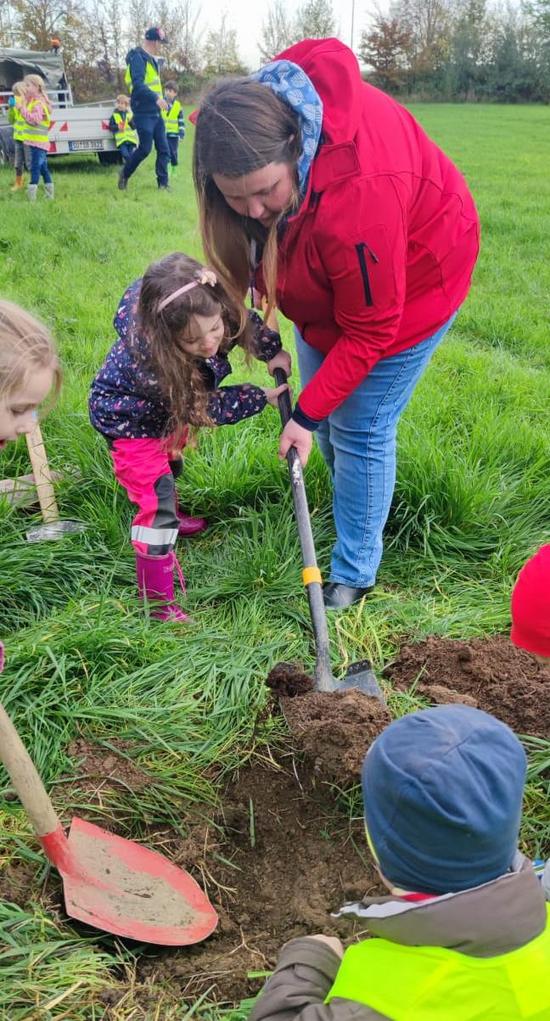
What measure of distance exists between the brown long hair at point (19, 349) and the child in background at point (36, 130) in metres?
8.95

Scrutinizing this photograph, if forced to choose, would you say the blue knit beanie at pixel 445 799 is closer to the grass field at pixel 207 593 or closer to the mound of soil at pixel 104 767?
the grass field at pixel 207 593

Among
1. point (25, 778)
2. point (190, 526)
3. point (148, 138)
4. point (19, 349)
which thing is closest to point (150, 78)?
point (148, 138)

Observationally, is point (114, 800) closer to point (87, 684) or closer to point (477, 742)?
point (87, 684)

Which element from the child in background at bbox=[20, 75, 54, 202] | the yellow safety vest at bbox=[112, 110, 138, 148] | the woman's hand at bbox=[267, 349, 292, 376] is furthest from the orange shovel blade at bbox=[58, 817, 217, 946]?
the yellow safety vest at bbox=[112, 110, 138, 148]

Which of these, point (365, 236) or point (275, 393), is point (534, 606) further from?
point (275, 393)

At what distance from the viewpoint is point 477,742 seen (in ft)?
3.83

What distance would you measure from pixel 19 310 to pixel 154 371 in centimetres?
73

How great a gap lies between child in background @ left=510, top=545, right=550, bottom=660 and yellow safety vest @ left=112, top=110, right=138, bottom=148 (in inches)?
535

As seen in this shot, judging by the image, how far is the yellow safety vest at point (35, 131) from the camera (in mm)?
10570

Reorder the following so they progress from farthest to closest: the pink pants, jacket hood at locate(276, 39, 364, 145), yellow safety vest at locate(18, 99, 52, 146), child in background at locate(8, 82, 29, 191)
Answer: child in background at locate(8, 82, 29, 191) → yellow safety vest at locate(18, 99, 52, 146) → the pink pants → jacket hood at locate(276, 39, 364, 145)

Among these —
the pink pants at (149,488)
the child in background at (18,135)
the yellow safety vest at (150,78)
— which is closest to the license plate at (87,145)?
the child in background at (18,135)

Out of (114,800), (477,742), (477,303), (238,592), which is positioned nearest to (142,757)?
(114,800)

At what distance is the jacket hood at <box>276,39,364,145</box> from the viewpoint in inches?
85.9

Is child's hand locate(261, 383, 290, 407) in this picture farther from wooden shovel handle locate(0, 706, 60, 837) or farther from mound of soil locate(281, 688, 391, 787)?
wooden shovel handle locate(0, 706, 60, 837)
